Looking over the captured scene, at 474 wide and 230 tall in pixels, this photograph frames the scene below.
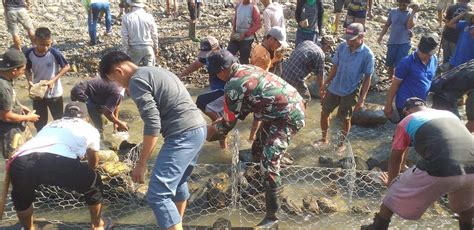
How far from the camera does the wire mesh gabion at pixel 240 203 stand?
16.4 feet

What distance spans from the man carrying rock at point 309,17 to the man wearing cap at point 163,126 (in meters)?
5.00

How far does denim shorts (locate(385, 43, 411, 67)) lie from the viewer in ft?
28.1

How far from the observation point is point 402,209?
161 inches

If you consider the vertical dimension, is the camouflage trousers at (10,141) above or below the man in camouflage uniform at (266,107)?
below

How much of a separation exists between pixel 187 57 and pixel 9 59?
5271mm

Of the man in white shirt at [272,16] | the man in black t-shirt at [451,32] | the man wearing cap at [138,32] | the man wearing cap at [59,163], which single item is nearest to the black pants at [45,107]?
the man wearing cap at [138,32]

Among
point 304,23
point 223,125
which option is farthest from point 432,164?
point 304,23

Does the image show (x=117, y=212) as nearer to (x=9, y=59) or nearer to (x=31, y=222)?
(x=31, y=222)

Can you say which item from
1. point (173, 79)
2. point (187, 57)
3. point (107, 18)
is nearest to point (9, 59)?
point (173, 79)

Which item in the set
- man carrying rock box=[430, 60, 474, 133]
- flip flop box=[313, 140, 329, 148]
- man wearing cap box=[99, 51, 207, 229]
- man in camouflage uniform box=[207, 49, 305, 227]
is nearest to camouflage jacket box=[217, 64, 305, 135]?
man in camouflage uniform box=[207, 49, 305, 227]

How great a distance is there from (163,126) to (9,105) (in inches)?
69.3

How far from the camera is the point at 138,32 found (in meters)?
7.26

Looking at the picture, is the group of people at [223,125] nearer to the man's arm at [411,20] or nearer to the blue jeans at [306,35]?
the blue jeans at [306,35]

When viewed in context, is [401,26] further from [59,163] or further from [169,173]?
[59,163]
